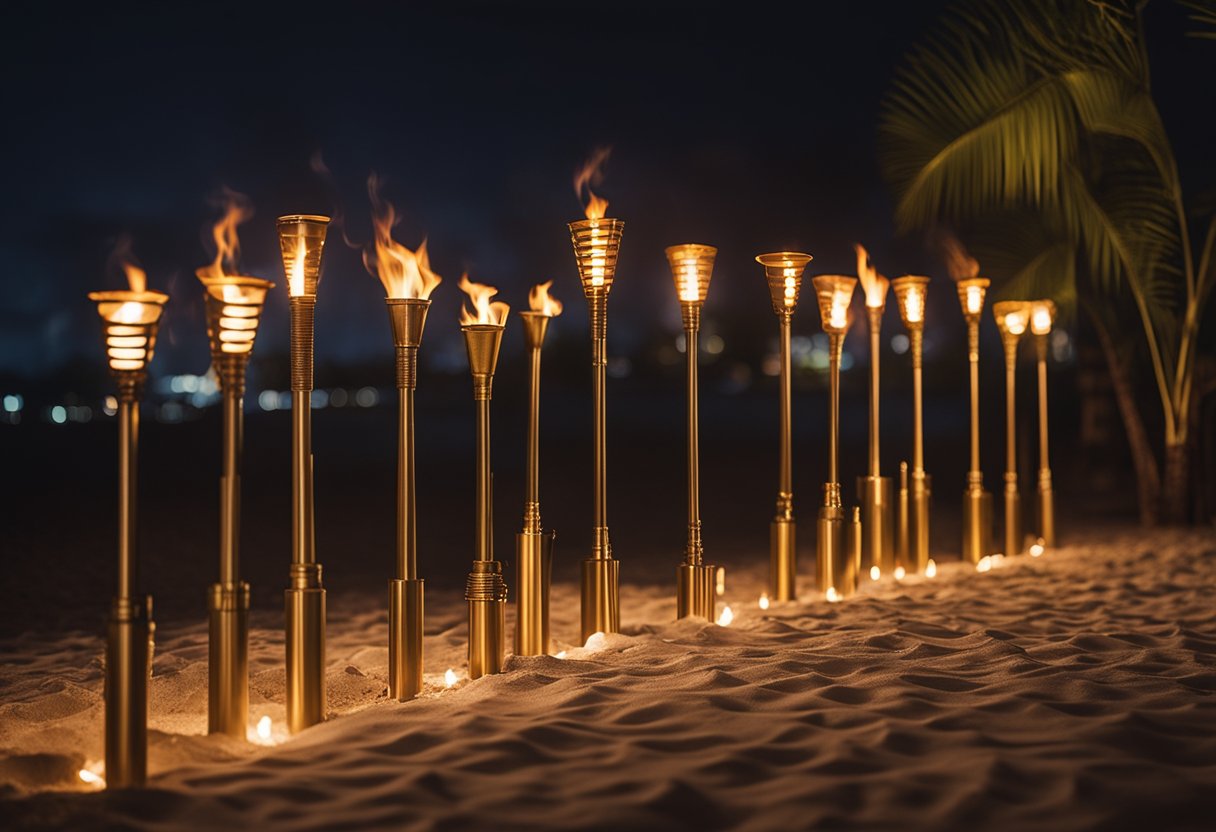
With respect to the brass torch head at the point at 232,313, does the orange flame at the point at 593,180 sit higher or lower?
higher

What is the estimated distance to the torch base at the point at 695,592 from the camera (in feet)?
17.3

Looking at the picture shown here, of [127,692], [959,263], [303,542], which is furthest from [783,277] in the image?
[127,692]

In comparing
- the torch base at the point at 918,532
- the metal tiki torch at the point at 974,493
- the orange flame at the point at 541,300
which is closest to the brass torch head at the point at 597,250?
the orange flame at the point at 541,300

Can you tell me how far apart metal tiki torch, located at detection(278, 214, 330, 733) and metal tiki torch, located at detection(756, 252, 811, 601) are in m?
2.69

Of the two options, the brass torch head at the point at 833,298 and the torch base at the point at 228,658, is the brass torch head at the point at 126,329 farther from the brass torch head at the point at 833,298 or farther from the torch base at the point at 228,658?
the brass torch head at the point at 833,298

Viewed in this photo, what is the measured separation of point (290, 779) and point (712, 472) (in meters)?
15.3

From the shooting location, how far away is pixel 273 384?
199ft

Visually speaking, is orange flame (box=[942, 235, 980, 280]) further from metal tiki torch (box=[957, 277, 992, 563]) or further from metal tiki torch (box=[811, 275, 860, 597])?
metal tiki torch (box=[811, 275, 860, 597])

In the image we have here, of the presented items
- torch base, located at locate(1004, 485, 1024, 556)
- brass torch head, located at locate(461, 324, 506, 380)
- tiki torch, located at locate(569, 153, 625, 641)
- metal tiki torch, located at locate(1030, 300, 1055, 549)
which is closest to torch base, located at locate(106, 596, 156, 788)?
brass torch head, located at locate(461, 324, 506, 380)

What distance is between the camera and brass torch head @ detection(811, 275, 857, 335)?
6.57 metres

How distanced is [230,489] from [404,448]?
0.79 meters

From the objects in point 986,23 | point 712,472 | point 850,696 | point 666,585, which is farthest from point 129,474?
point 712,472

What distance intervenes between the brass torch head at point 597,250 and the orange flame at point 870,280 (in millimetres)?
2521

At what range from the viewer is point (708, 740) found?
10.1 ft
